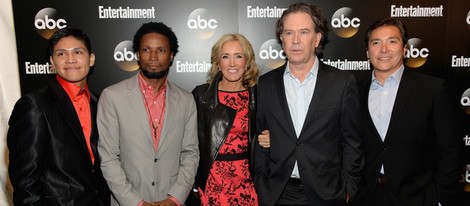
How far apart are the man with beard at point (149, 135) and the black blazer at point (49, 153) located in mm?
213

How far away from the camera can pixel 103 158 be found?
2.59 metres

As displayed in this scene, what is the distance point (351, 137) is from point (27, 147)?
2168 millimetres

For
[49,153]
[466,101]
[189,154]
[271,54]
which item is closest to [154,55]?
[189,154]

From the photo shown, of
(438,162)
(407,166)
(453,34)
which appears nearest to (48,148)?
(407,166)

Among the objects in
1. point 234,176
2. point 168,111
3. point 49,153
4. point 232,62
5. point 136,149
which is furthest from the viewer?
point 232,62

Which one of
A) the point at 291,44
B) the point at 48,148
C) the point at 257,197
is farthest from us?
the point at 257,197

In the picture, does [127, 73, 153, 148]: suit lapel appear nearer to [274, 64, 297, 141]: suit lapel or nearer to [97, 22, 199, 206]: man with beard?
[97, 22, 199, 206]: man with beard

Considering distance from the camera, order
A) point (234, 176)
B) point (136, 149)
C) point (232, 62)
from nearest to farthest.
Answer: point (136, 149), point (234, 176), point (232, 62)

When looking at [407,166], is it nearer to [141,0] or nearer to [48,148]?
[48,148]

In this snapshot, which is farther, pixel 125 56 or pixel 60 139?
pixel 125 56

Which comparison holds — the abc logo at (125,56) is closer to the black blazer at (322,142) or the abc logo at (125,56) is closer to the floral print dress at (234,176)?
the floral print dress at (234,176)

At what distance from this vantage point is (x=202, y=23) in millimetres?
4070

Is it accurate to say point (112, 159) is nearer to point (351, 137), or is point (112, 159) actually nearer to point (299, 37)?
point (299, 37)

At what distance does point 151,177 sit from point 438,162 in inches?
86.5
